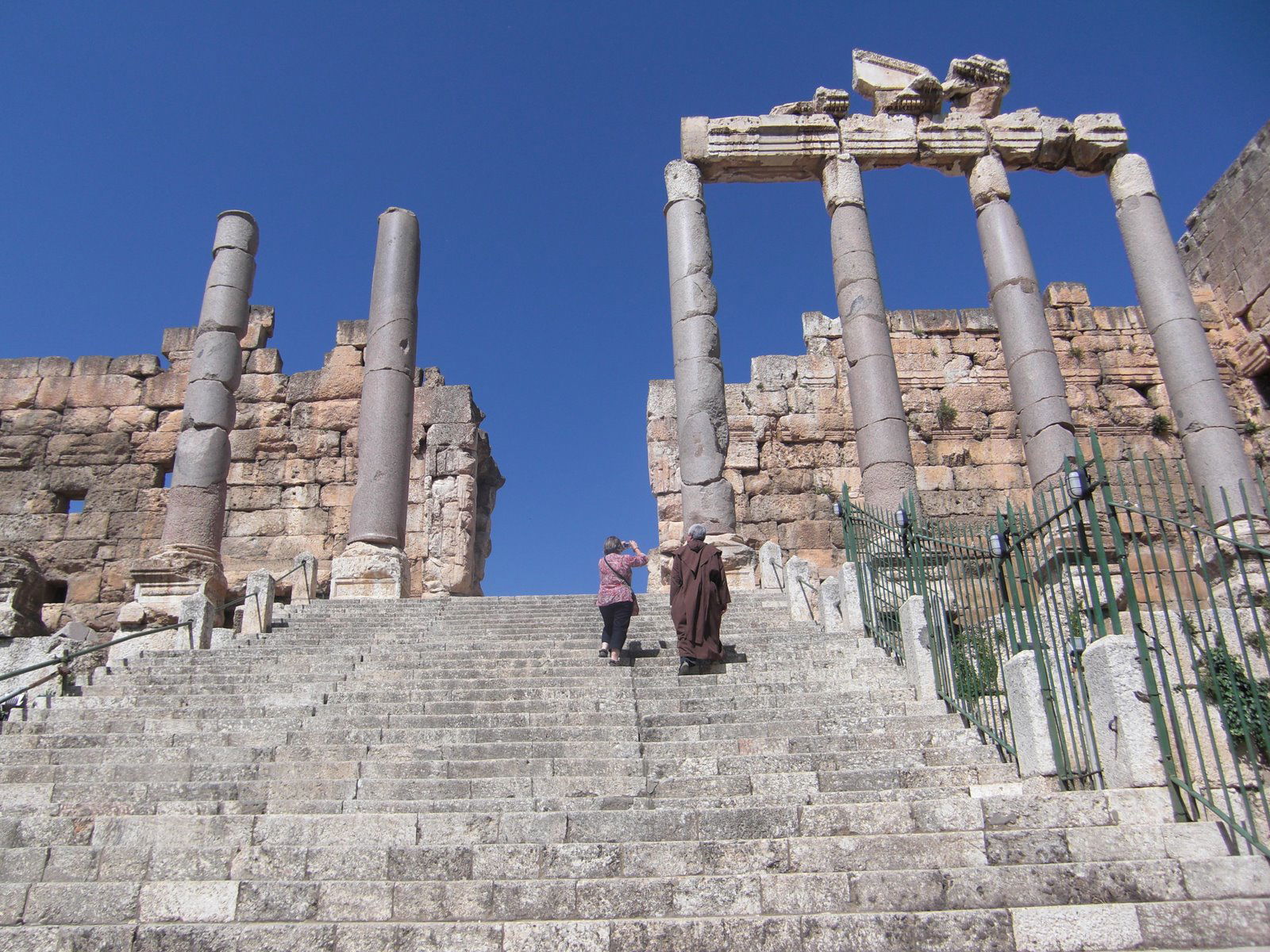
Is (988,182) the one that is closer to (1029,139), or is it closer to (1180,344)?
(1029,139)

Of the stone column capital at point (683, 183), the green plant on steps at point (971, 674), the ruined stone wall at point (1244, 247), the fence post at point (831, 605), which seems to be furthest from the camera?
the ruined stone wall at point (1244, 247)

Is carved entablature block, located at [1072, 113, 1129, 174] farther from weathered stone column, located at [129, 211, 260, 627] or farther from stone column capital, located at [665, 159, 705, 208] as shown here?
weathered stone column, located at [129, 211, 260, 627]

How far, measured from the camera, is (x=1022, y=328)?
1522 centimetres

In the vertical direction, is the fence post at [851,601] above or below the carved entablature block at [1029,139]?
below

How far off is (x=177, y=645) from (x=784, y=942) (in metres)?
8.34

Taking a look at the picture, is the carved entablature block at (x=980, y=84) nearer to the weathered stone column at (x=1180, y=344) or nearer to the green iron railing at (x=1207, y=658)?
the weathered stone column at (x=1180, y=344)

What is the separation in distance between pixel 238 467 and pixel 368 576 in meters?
6.29

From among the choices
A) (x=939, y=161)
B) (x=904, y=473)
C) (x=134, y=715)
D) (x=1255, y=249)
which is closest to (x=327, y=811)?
(x=134, y=715)

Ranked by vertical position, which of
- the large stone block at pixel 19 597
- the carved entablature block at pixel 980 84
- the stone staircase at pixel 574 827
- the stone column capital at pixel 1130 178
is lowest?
the stone staircase at pixel 574 827

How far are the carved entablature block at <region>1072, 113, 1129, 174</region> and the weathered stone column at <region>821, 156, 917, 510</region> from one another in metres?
4.02

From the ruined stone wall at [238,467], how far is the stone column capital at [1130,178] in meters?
12.1

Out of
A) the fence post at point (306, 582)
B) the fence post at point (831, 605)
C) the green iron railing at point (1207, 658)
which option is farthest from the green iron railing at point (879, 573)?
the fence post at point (306, 582)

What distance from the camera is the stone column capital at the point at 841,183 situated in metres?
16.2

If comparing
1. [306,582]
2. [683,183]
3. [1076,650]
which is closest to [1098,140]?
[683,183]
